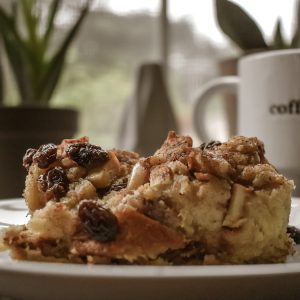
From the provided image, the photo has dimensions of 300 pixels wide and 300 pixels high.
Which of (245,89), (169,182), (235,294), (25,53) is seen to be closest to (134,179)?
(169,182)

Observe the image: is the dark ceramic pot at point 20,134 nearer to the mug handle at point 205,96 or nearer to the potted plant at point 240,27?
the mug handle at point 205,96

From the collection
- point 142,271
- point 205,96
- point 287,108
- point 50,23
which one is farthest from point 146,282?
point 50,23

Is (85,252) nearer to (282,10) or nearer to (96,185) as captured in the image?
(96,185)

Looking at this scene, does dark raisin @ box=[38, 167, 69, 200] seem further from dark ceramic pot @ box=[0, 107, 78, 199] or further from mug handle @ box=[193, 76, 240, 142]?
dark ceramic pot @ box=[0, 107, 78, 199]

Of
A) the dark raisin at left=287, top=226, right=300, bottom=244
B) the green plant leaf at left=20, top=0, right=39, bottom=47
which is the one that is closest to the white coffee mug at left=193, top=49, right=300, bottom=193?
the dark raisin at left=287, top=226, right=300, bottom=244

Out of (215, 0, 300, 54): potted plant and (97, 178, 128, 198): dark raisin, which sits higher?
(215, 0, 300, 54): potted plant

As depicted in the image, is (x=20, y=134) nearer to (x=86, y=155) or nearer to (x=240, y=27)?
(x=240, y=27)
